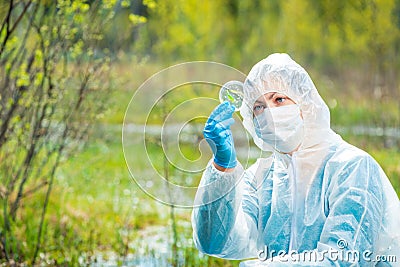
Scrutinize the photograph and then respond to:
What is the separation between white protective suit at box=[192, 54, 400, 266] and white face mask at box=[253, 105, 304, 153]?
0.03m

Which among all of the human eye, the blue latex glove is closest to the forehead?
the human eye

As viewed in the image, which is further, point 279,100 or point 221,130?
point 279,100

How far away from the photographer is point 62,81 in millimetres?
4441

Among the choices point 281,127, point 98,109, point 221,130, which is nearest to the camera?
point 221,130

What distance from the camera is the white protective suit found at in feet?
7.18

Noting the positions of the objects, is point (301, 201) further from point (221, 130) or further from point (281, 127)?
point (221, 130)

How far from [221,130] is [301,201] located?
1.51 feet

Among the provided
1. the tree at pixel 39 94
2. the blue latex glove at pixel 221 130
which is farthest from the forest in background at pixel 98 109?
the blue latex glove at pixel 221 130

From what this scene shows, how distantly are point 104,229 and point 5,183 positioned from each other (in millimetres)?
967

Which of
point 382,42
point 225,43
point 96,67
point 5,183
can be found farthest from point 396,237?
point 225,43

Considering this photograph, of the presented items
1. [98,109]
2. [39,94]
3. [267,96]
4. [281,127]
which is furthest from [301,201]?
[98,109]

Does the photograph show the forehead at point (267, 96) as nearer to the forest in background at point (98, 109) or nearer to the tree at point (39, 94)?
the forest in background at point (98, 109)

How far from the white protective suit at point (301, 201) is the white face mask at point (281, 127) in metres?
0.03

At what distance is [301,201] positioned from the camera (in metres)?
2.41
